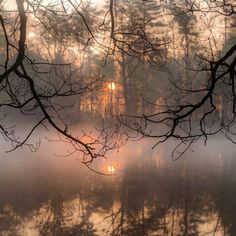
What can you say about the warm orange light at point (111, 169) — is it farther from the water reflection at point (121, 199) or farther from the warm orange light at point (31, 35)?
the warm orange light at point (31, 35)

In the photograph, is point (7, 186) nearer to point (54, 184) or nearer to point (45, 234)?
point (54, 184)

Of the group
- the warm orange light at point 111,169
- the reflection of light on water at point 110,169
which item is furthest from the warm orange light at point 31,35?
the warm orange light at point 111,169

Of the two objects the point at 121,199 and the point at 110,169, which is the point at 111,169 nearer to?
the point at 110,169

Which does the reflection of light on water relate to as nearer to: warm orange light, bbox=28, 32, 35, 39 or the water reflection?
the water reflection

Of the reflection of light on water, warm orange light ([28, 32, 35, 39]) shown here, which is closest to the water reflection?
the reflection of light on water

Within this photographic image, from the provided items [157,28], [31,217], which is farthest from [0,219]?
[157,28]

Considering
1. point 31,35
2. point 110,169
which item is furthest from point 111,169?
point 31,35

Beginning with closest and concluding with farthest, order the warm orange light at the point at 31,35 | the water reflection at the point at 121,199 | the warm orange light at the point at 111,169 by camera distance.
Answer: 1. the water reflection at the point at 121,199
2. the warm orange light at the point at 111,169
3. the warm orange light at the point at 31,35

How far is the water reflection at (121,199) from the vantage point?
1330cm

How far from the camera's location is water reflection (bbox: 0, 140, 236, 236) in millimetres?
13305

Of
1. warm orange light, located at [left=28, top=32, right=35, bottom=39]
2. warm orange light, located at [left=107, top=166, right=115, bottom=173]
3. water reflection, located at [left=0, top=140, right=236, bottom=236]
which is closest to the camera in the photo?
water reflection, located at [left=0, top=140, right=236, bottom=236]

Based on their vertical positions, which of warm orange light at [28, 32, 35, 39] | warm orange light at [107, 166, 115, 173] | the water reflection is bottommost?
the water reflection

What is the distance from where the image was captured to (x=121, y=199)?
1662 centimetres

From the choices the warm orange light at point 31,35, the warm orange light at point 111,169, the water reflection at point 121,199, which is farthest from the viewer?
the warm orange light at point 31,35
